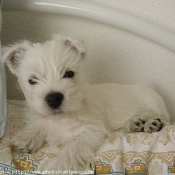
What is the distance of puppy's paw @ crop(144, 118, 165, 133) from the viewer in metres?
1.55

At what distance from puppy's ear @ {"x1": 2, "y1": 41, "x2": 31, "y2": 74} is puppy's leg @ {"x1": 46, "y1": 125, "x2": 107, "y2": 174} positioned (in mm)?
504

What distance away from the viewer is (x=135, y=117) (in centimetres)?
167

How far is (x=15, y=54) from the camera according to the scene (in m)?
1.48

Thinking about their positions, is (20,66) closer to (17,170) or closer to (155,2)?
(17,170)

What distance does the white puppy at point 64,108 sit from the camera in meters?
1.30

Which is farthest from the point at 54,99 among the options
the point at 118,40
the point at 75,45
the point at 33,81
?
the point at 118,40

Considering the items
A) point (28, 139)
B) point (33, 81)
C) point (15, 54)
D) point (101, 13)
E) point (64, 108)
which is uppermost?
point (101, 13)

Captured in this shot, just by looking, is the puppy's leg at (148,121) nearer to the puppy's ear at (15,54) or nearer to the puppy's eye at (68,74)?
the puppy's eye at (68,74)

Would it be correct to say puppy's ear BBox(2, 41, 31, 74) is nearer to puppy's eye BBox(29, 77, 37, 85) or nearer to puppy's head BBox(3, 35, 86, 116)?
puppy's head BBox(3, 35, 86, 116)

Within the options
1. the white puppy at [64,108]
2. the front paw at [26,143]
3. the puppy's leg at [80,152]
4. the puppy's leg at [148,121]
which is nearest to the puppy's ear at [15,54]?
the white puppy at [64,108]

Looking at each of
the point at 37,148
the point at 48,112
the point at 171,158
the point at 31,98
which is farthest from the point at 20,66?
the point at 171,158

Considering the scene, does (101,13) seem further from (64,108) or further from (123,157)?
(123,157)

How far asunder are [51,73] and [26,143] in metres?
0.37

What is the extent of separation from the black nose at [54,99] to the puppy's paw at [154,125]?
552 mm
